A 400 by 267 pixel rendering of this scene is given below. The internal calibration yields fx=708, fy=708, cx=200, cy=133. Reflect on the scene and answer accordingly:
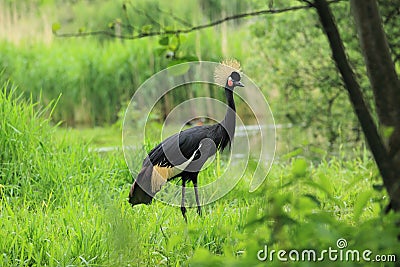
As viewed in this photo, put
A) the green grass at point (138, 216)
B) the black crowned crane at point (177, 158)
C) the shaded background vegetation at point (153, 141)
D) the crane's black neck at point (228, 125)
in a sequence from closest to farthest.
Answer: the green grass at point (138, 216) → the shaded background vegetation at point (153, 141) → the black crowned crane at point (177, 158) → the crane's black neck at point (228, 125)

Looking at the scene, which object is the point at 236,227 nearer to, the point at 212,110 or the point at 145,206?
the point at 145,206

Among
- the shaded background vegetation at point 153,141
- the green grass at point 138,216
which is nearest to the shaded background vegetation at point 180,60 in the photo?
the shaded background vegetation at point 153,141

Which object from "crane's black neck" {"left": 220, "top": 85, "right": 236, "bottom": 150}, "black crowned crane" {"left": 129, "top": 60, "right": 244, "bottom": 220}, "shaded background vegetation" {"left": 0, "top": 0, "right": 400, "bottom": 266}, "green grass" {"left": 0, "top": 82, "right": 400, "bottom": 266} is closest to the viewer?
"green grass" {"left": 0, "top": 82, "right": 400, "bottom": 266}

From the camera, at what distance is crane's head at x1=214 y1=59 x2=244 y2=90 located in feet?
14.7

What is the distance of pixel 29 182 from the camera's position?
187 inches

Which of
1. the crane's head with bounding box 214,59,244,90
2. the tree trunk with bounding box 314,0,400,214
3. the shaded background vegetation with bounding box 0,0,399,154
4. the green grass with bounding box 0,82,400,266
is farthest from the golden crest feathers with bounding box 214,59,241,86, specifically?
the tree trunk with bounding box 314,0,400,214

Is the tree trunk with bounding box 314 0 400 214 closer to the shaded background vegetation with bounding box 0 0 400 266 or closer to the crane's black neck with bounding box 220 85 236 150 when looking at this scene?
the shaded background vegetation with bounding box 0 0 400 266

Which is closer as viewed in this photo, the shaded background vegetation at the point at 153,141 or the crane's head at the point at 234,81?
the shaded background vegetation at the point at 153,141

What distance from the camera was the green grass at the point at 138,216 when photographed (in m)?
1.84

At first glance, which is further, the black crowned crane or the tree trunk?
the black crowned crane

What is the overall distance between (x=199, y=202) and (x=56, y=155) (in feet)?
4.42

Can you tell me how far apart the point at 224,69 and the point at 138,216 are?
1.18m

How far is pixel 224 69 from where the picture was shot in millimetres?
4566

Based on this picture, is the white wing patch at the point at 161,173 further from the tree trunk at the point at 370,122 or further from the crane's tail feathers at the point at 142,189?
the tree trunk at the point at 370,122
